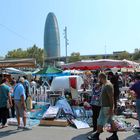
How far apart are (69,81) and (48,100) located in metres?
2.10

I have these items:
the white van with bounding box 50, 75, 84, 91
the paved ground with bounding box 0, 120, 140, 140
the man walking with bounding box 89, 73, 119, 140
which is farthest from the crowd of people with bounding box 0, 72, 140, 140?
the white van with bounding box 50, 75, 84, 91

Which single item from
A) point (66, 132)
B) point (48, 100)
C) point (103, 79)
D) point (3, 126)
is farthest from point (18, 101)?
point (48, 100)

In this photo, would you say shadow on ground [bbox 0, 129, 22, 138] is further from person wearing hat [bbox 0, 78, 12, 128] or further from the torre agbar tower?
the torre agbar tower

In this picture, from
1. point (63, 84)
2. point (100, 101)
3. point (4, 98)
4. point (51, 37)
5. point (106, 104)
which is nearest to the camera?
point (106, 104)

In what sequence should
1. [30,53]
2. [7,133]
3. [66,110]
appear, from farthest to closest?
[30,53], [66,110], [7,133]

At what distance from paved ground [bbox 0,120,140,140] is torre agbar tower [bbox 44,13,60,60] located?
5424 inches

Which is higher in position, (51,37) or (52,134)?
(51,37)

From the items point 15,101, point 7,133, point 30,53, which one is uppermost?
point 30,53

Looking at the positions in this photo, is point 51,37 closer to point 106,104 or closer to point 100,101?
point 100,101

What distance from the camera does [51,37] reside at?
6038 inches

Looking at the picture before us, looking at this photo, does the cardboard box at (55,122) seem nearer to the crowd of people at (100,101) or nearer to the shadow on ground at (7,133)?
the crowd of people at (100,101)

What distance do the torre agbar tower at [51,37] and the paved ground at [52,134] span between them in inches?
5424

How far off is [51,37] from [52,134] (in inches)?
5658

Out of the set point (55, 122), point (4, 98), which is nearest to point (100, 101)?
point (55, 122)
